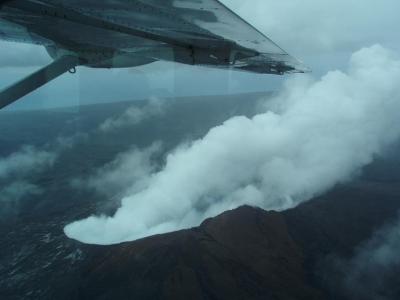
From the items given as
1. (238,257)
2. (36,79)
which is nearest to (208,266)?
(238,257)

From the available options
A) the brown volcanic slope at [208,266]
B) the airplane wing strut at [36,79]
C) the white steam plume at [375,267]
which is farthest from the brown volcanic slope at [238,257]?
the airplane wing strut at [36,79]

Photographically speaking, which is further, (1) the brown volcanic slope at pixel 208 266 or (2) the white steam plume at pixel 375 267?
(2) the white steam plume at pixel 375 267

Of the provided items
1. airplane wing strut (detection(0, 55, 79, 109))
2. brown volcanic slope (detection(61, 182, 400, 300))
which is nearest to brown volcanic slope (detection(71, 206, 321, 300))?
brown volcanic slope (detection(61, 182, 400, 300))

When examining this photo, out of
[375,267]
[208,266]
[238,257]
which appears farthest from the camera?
[375,267]

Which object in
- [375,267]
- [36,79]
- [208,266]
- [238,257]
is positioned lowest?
[375,267]

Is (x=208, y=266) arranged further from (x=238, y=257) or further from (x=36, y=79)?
(x=36, y=79)

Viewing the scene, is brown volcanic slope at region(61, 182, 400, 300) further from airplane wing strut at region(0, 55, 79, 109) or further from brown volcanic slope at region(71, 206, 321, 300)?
airplane wing strut at region(0, 55, 79, 109)

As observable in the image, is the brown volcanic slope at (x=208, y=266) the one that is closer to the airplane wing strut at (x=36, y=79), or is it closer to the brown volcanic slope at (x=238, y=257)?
the brown volcanic slope at (x=238, y=257)
